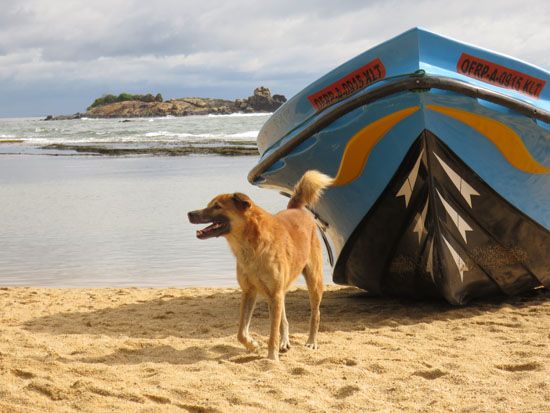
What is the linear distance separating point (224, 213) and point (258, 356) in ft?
3.59

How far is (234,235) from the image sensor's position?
5.23 m

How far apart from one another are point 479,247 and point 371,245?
39.0 inches

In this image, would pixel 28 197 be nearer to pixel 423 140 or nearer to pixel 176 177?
pixel 176 177

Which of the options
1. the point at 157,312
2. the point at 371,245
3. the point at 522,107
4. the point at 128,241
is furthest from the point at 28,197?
the point at 522,107

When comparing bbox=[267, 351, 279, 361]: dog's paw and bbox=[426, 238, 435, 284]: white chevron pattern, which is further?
bbox=[426, 238, 435, 284]: white chevron pattern

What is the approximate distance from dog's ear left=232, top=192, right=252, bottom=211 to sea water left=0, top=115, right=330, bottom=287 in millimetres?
3532

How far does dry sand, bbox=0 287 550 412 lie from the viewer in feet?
13.6

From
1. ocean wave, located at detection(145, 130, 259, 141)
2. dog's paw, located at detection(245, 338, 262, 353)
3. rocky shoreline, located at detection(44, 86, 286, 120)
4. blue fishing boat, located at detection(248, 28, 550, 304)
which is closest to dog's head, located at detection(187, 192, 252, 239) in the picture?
dog's paw, located at detection(245, 338, 262, 353)

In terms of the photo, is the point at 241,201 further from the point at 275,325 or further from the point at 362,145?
the point at 362,145

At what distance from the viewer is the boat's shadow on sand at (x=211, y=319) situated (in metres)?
5.52

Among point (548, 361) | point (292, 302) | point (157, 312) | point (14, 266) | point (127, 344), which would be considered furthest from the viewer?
point (14, 266)

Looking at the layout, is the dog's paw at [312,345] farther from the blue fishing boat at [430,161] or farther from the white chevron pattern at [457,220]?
the white chevron pattern at [457,220]

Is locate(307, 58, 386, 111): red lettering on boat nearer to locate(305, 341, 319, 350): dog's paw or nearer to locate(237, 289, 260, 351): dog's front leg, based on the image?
locate(237, 289, 260, 351): dog's front leg

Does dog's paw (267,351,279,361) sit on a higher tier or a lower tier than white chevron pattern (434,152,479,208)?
lower
